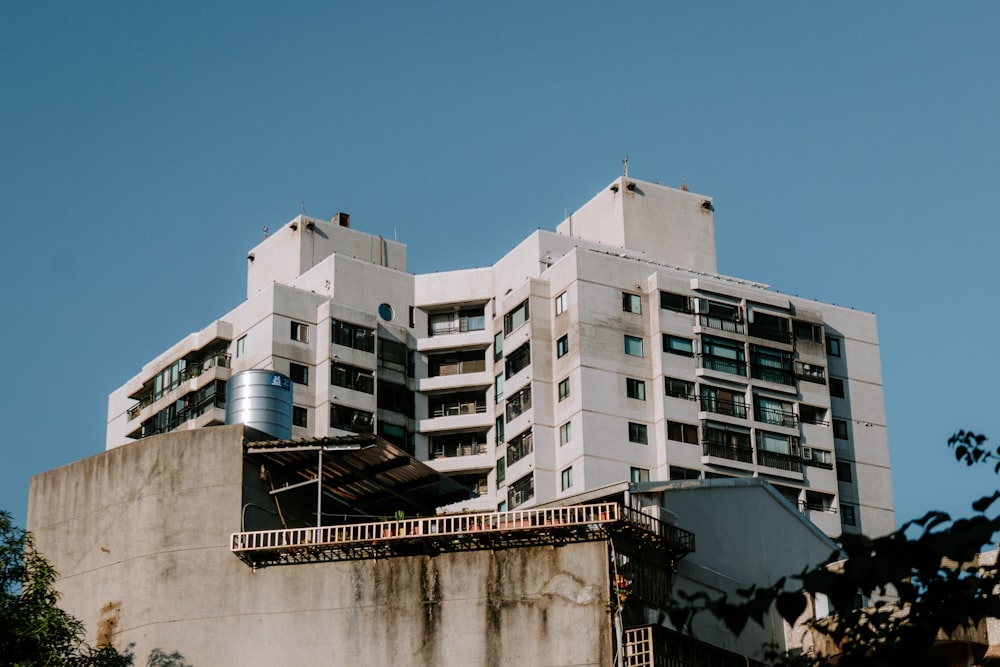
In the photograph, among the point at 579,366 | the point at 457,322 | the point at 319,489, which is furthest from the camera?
the point at 457,322

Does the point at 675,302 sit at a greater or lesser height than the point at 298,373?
greater

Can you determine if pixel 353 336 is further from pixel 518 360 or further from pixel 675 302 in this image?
pixel 675 302

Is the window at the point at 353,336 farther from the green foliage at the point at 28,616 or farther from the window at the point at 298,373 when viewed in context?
the green foliage at the point at 28,616

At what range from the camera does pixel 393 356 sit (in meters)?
78.9

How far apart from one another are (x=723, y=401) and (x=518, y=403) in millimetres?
9472

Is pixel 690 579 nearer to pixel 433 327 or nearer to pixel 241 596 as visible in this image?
pixel 241 596

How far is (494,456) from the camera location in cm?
A: 7656

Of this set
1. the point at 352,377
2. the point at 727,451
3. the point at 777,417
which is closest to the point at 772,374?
the point at 777,417

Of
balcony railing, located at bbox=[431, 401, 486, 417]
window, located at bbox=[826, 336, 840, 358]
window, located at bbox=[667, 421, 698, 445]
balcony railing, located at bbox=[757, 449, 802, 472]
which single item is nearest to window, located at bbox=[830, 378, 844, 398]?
window, located at bbox=[826, 336, 840, 358]

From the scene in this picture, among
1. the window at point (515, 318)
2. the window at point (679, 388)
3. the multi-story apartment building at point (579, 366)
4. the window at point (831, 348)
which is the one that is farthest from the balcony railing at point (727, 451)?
the window at point (515, 318)

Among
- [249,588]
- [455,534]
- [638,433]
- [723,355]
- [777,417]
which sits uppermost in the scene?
[723,355]

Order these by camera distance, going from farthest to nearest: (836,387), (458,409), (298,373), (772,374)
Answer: (458,409), (836,387), (298,373), (772,374)

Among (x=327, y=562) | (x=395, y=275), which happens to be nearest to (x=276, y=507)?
(x=327, y=562)

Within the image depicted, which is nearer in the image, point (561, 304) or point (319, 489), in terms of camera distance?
point (319, 489)
